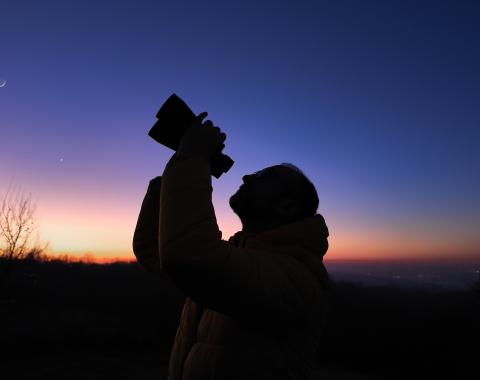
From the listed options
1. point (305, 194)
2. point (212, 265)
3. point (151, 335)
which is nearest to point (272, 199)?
point (305, 194)

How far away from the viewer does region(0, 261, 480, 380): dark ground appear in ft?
38.2

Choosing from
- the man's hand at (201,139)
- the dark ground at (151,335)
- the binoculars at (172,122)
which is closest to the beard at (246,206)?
the binoculars at (172,122)

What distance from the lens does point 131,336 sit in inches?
619

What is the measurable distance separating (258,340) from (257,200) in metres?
0.59

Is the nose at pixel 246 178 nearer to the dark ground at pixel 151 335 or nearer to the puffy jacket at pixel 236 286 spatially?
the puffy jacket at pixel 236 286

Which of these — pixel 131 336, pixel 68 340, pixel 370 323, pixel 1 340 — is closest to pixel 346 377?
pixel 131 336

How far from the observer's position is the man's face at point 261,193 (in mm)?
1483

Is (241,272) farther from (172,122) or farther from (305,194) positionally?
(305,194)

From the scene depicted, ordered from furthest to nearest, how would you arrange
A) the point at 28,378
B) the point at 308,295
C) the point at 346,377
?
1. the point at 346,377
2. the point at 28,378
3. the point at 308,295

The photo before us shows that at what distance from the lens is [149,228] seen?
1.64 m

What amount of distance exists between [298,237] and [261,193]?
0.98 ft

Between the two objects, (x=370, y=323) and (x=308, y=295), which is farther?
(x=370, y=323)

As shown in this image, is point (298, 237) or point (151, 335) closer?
point (298, 237)

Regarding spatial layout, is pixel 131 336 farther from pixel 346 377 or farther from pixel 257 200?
pixel 257 200
